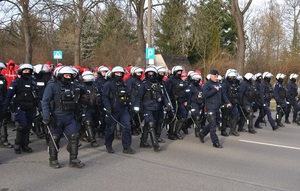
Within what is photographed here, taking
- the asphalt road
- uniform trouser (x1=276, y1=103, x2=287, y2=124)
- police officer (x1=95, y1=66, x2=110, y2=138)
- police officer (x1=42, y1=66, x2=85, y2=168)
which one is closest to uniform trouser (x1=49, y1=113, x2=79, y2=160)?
police officer (x1=42, y1=66, x2=85, y2=168)

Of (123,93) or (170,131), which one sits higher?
(123,93)

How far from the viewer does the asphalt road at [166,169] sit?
5.93 metres

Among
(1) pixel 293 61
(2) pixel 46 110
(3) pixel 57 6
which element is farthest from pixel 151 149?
(1) pixel 293 61

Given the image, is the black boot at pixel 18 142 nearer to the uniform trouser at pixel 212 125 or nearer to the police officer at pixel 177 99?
the police officer at pixel 177 99

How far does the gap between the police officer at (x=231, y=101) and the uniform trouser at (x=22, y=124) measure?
5.19 meters

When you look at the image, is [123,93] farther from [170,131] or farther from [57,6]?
[57,6]

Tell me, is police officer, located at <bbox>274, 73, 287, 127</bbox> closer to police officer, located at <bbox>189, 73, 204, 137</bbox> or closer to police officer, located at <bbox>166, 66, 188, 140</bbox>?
police officer, located at <bbox>189, 73, 204, 137</bbox>

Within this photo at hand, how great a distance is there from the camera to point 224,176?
21.4ft

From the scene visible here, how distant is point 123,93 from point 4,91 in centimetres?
274

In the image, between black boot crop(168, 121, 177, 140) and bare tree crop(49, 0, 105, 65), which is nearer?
black boot crop(168, 121, 177, 140)

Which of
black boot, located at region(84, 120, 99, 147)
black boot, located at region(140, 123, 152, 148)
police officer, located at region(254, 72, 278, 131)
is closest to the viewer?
black boot, located at region(140, 123, 152, 148)

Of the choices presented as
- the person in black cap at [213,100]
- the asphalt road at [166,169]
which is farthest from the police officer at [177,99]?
the person in black cap at [213,100]

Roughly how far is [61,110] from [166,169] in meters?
2.10

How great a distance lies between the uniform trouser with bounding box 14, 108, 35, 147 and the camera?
7.73 metres
